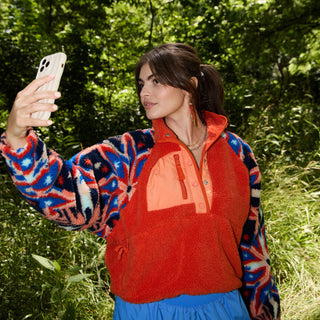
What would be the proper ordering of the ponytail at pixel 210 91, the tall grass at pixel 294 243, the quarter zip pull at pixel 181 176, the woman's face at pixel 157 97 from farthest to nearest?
the tall grass at pixel 294 243, the ponytail at pixel 210 91, the woman's face at pixel 157 97, the quarter zip pull at pixel 181 176

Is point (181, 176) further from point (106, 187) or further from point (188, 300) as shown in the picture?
point (188, 300)

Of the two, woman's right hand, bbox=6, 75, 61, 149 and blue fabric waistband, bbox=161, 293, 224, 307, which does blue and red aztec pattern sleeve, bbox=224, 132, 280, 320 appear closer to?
blue fabric waistband, bbox=161, 293, 224, 307

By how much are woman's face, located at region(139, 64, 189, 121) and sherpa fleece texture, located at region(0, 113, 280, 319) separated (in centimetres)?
10

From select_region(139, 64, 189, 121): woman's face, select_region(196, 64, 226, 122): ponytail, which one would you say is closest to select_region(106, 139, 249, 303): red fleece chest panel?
select_region(139, 64, 189, 121): woman's face

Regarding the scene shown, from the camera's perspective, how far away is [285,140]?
434 centimetres

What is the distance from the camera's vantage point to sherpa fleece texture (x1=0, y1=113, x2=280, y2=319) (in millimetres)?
968

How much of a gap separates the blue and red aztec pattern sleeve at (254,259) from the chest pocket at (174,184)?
1.06 feet

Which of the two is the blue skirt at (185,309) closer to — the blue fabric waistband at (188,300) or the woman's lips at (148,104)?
the blue fabric waistband at (188,300)

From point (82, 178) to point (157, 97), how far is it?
0.52 meters

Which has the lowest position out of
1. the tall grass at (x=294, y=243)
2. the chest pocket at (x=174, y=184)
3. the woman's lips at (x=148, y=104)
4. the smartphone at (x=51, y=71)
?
the tall grass at (x=294, y=243)

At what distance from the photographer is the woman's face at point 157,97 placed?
4.64ft

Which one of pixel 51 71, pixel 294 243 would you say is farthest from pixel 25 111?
pixel 294 243

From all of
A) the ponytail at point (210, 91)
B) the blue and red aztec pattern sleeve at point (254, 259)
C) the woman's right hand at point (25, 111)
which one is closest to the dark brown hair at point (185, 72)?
the ponytail at point (210, 91)

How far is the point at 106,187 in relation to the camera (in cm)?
120
